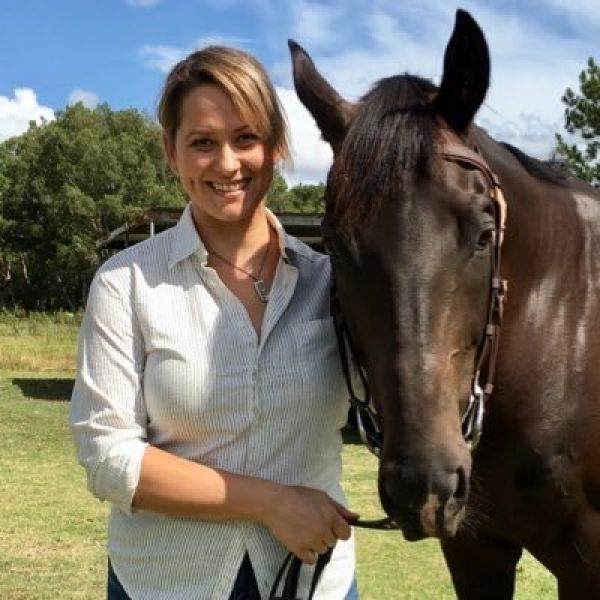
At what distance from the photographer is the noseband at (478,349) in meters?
2.01

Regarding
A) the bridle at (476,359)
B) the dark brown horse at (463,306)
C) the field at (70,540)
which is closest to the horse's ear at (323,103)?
the dark brown horse at (463,306)

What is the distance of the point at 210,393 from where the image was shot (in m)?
1.89

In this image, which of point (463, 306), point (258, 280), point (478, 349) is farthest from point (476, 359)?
point (258, 280)

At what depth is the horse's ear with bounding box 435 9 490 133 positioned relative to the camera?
81.1 inches

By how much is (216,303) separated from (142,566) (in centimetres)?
60

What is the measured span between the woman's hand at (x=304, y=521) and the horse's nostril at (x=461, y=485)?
0.83ft

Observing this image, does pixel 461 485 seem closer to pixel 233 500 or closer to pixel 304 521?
pixel 304 521

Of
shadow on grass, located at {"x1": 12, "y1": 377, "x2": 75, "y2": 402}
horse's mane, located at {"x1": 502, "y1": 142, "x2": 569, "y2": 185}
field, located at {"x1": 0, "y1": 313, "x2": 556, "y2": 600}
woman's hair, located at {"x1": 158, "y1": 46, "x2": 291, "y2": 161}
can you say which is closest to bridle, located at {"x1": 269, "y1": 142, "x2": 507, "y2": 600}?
woman's hair, located at {"x1": 158, "y1": 46, "x2": 291, "y2": 161}

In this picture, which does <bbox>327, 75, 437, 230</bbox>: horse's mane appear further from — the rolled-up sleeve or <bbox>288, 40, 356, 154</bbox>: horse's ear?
the rolled-up sleeve

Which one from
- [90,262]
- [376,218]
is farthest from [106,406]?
[90,262]

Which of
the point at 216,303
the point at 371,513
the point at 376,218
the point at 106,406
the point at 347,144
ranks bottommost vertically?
the point at 371,513

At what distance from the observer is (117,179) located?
43.6 metres

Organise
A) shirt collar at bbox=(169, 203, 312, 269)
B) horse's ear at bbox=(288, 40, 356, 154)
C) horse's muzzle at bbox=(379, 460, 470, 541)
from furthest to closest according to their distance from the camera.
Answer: horse's ear at bbox=(288, 40, 356, 154), shirt collar at bbox=(169, 203, 312, 269), horse's muzzle at bbox=(379, 460, 470, 541)

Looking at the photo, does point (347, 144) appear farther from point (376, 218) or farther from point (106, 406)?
point (106, 406)
